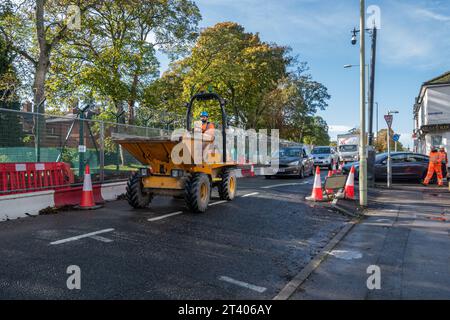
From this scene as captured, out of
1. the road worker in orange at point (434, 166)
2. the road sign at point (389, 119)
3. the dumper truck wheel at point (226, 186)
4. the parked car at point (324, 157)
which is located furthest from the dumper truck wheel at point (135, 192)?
the parked car at point (324, 157)

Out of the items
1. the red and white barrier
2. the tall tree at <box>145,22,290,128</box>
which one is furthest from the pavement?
the tall tree at <box>145,22,290,128</box>

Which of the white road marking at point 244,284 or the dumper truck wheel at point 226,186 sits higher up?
the dumper truck wheel at point 226,186

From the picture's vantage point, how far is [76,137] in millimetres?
9922

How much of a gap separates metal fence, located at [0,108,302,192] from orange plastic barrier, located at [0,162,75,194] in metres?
0.22

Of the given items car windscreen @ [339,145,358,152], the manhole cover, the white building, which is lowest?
the manhole cover

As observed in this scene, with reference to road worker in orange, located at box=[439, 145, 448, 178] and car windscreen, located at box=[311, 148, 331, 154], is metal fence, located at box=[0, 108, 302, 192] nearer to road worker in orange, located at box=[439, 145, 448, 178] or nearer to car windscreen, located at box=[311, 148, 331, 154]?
road worker in orange, located at box=[439, 145, 448, 178]

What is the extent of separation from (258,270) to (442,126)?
33.8m

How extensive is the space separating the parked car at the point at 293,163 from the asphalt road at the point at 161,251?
9.13 meters

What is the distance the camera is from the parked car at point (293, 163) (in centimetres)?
1791

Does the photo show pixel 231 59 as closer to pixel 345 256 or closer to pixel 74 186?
pixel 74 186

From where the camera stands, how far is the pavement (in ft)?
12.5

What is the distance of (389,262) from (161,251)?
3273 mm

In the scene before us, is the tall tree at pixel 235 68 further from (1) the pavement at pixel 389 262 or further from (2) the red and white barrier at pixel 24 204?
(1) the pavement at pixel 389 262
